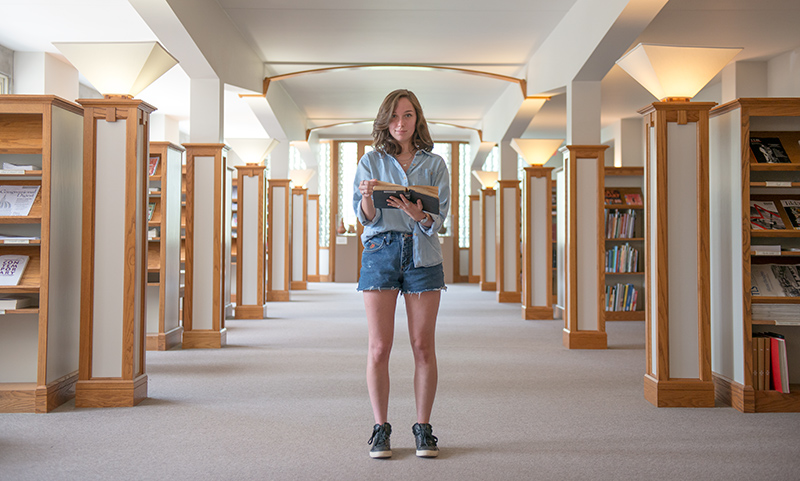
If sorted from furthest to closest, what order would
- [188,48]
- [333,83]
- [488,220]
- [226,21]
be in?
[488,220], [333,83], [226,21], [188,48]

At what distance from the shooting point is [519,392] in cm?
436

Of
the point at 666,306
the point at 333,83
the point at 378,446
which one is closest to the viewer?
the point at 378,446

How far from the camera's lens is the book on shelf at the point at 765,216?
13.2ft

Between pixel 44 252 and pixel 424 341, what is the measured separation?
2301mm

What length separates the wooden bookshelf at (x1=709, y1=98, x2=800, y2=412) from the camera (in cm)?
386

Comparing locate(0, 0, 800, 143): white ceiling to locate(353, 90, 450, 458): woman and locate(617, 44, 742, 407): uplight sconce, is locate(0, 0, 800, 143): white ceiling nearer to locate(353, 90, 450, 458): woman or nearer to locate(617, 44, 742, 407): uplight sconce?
locate(617, 44, 742, 407): uplight sconce

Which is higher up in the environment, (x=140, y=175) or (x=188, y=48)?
(x=188, y=48)

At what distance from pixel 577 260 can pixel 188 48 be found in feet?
13.5

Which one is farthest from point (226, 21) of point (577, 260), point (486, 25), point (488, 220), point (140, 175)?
point (488, 220)

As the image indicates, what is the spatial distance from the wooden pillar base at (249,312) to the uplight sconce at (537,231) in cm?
345

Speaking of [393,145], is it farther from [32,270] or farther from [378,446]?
[32,270]

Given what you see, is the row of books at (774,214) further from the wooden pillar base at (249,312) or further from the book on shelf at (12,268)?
the wooden pillar base at (249,312)

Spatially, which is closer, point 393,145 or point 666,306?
point 393,145

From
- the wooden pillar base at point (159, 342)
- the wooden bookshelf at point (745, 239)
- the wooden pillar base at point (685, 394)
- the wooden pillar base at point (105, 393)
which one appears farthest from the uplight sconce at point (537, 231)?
the wooden pillar base at point (105, 393)
